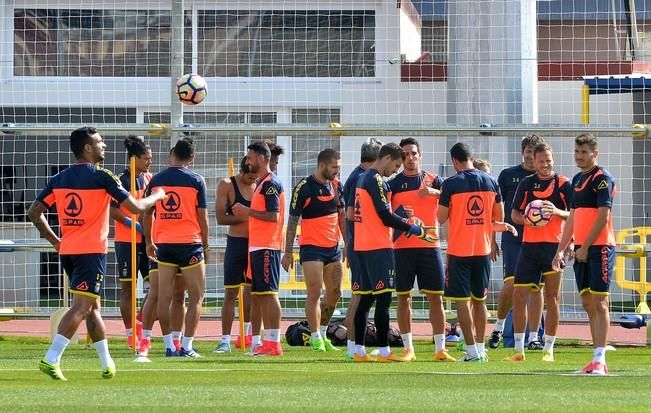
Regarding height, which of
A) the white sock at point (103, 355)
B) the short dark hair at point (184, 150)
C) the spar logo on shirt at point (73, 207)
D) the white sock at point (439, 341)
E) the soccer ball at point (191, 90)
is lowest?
the white sock at point (439, 341)

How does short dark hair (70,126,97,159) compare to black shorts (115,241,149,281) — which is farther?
black shorts (115,241,149,281)

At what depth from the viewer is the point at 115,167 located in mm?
21938

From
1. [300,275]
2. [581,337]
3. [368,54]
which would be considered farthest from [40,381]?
[368,54]

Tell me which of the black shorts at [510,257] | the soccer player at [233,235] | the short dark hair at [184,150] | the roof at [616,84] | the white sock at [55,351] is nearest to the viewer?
the white sock at [55,351]

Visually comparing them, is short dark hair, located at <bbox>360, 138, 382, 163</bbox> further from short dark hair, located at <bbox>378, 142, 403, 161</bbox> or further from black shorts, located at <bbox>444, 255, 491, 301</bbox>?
black shorts, located at <bbox>444, 255, 491, 301</bbox>

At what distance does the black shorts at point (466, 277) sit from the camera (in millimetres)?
13305

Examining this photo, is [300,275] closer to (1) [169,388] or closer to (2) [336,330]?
(2) [336,330]

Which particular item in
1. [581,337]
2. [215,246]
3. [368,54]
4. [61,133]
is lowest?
[581,337]

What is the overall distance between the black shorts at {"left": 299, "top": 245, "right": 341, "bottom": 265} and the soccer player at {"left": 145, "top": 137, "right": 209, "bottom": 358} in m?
1.57

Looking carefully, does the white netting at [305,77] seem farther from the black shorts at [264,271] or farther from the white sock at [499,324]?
the black shorts at [264,271]

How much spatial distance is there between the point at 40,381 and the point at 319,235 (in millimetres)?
4844

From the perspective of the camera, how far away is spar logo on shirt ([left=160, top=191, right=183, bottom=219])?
13.9m

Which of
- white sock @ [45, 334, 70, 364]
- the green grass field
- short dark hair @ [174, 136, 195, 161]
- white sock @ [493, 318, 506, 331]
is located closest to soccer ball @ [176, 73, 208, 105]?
short dark hair @ [174, 136, 195, 161]

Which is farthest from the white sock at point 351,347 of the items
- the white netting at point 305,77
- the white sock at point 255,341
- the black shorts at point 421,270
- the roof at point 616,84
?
the roof at point 616,84
